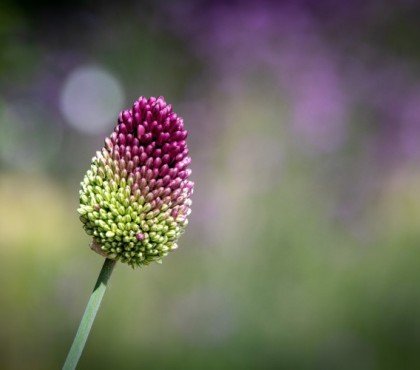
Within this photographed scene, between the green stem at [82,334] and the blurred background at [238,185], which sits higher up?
the blurred background at [238,185]

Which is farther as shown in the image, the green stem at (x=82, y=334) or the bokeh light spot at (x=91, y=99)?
the bokeh light spot at (x=91, y=99)

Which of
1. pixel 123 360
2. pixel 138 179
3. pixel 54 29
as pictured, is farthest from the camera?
pixel 54 29

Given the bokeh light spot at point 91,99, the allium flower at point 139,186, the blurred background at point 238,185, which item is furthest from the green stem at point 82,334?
the bokeh light spot at point 91,99

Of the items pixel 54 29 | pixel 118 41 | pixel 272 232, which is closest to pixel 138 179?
pixel 272 232

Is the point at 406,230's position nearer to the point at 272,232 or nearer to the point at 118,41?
the point at 272,232

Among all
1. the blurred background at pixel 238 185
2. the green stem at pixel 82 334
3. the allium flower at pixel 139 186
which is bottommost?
the green stem at pixel 82 334

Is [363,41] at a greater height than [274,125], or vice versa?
[363,41]

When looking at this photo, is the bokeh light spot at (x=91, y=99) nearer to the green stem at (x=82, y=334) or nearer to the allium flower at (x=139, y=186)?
the allium flower at (x=139, y=186)
